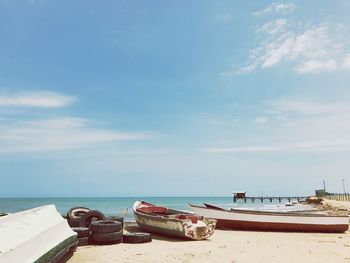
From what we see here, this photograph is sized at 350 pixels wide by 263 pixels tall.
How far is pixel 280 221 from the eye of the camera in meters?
17.9

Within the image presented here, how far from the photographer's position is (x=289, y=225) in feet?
58.4

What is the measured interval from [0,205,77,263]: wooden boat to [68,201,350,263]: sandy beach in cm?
96

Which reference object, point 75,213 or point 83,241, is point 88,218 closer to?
point 75,213

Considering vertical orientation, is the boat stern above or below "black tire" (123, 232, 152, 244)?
above

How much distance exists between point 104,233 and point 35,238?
4696 millimetres

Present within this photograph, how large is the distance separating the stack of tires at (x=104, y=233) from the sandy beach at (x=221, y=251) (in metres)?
0.38

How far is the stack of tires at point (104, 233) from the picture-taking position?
40.5 ft

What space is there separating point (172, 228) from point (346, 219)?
9.29m

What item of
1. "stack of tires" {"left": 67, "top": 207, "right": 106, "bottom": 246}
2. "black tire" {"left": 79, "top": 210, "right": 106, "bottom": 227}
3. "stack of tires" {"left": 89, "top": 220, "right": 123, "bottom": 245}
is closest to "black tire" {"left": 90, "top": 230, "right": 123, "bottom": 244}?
"stack of tires" {"left": 89, "top": 220, "right": 123, "bottom": 245}

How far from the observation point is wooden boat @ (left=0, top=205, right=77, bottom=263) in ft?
22.3

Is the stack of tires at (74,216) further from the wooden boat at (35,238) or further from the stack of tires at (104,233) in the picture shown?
the wooden boat at (35,238)

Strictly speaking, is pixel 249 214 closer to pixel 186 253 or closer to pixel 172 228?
pixel 172 228

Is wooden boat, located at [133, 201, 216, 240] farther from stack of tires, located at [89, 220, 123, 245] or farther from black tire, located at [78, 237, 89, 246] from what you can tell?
black tire, located at [78, 237, 89, 246]

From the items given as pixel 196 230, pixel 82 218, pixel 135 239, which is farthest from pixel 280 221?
pixel 82 218
